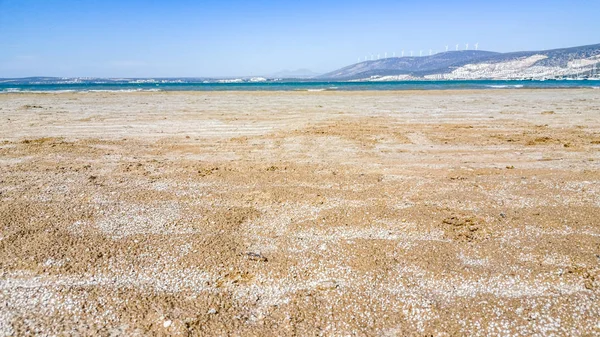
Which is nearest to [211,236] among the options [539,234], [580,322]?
[580,322]

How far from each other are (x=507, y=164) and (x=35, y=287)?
10196 millimetres

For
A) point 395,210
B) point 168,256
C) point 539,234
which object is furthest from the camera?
point 395,210

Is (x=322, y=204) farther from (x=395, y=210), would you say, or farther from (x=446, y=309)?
(x=446, y=309)

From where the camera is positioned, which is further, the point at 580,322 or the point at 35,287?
the point at 35,287

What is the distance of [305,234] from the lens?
559 cm

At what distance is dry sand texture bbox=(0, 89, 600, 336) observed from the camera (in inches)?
148

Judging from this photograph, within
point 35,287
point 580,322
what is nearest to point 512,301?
point 580,322

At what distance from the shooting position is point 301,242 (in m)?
5.34

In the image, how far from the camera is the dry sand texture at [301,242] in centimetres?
375

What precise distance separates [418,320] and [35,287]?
4335 mm

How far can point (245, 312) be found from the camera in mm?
3820

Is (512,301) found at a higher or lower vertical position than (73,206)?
lower

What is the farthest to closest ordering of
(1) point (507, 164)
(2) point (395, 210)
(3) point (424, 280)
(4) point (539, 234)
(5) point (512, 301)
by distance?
(1) point (507, 164) → (2) point (395, 210) → (4) point (539, 234) → (3) point (424, 280) → (5) point (512, 301)

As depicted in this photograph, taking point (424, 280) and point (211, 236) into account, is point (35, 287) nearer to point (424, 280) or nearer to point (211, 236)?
point (211, 236)
